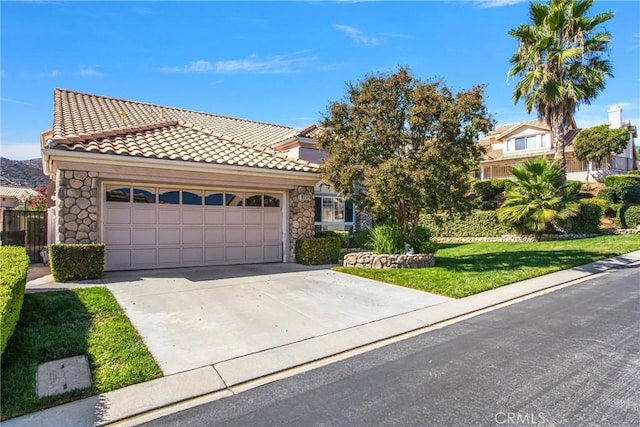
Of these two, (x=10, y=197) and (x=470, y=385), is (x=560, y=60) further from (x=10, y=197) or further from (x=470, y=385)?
(x=10, y=197)

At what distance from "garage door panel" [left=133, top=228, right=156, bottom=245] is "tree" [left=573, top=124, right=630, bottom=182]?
29.3m

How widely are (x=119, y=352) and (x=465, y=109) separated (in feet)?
32.7

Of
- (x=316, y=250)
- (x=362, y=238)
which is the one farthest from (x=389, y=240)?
(x=362, y=238)

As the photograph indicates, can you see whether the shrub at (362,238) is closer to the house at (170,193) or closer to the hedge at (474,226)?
the house at (170,193)

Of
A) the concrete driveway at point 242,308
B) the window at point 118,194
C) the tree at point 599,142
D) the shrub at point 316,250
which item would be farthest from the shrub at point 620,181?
the window at point 118,194

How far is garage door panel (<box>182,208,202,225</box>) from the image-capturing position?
11336 millimetres

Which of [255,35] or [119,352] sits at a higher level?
[255,35]

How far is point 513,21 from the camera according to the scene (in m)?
19.3

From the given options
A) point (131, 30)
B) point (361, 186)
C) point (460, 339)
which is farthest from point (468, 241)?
point (131, 30)

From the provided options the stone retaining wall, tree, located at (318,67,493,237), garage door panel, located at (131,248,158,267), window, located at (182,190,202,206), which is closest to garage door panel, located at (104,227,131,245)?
garage door panel, located at (131,248,158,267)

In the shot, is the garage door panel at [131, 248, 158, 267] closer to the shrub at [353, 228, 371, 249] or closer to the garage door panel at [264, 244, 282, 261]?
Result: the garage door panel at [264, 244, 282, 261]

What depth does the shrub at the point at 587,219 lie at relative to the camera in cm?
1822

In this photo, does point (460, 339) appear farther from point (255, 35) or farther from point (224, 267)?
point (255, 35)

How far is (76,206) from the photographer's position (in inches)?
372
